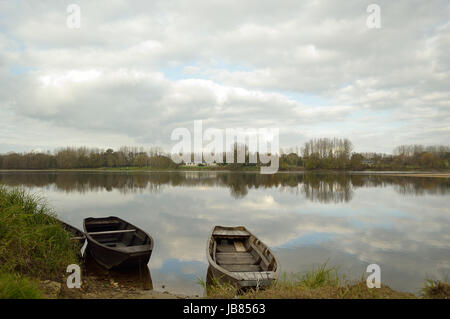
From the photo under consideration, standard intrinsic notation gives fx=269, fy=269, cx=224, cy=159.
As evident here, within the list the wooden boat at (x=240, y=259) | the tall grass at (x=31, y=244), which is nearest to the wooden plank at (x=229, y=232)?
the wooden boat at (x=240, y=259)

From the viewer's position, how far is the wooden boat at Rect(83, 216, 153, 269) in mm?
8891

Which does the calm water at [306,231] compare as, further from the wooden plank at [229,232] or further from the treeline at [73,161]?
the treeline at [73,161]

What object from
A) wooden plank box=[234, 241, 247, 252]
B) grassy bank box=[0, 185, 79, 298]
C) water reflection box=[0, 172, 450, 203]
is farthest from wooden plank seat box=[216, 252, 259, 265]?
water reflection box=[0, 172, 450, 203]

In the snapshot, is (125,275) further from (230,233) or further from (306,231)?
(306,231)

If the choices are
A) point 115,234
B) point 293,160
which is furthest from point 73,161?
point 115,234

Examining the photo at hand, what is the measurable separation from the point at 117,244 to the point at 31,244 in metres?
4.42

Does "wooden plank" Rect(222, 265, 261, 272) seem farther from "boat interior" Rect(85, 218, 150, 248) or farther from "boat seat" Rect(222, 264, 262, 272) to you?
"boat interior" Rect(85, 218, 150, 248)

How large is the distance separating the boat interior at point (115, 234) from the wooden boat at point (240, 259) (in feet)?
9.37

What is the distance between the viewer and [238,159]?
93.4 meters

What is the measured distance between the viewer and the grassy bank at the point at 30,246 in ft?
21.5
